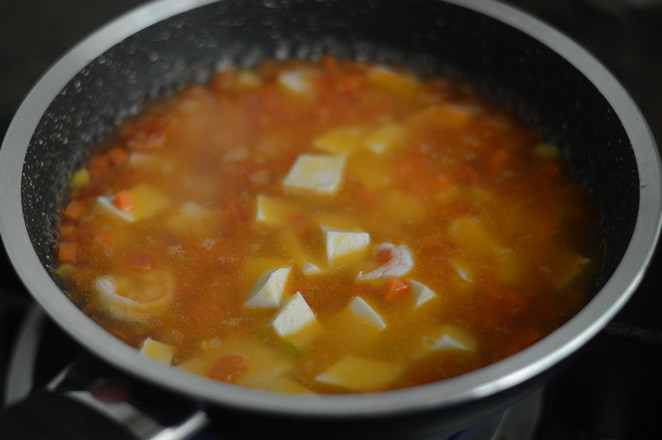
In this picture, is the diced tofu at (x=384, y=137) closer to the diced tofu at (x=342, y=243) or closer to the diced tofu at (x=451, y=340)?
the diced tofu at (x=342, y=243)

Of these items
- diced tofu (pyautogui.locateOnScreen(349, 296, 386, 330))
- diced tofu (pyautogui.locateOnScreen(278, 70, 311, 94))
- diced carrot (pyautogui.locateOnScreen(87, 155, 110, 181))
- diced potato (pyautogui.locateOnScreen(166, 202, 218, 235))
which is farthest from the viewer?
diced tofu (pyautogui.locateOnScreen(278, 70, 311, 94))

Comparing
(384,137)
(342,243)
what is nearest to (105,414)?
(342,243)

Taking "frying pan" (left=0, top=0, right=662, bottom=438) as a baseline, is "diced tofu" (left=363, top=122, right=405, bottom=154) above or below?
below

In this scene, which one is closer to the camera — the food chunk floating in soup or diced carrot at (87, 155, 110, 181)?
the food chunk floating in soup

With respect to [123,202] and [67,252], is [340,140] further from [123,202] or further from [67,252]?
[67,252]

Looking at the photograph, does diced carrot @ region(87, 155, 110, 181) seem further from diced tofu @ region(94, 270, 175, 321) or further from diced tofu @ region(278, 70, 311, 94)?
diced tofu @ region(278, 70, 311, 94)

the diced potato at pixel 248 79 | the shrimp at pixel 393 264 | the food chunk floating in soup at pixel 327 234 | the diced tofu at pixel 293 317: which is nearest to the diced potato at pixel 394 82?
the food chunk floating in soup at pixel 327 234

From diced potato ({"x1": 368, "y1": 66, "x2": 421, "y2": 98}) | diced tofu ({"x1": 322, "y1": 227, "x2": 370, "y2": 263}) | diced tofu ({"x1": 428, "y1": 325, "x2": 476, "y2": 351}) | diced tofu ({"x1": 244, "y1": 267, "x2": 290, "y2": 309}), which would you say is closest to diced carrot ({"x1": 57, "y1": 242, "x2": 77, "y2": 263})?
diced tofu ({"x1": 244, "y1": 267, "x2": 290, "y2": 309})
